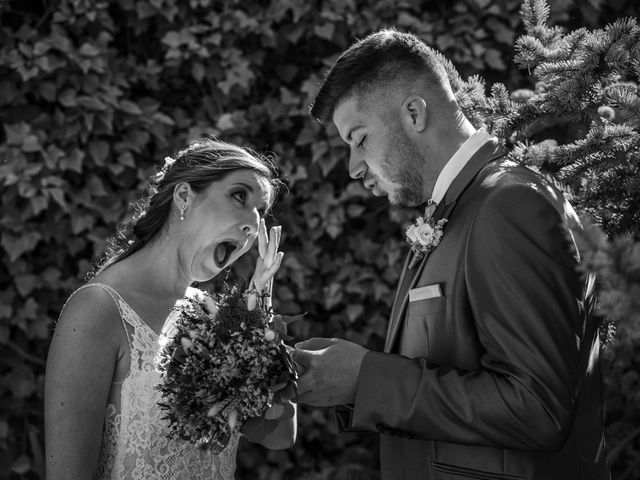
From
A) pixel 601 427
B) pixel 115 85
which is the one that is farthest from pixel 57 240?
pixel 601 427

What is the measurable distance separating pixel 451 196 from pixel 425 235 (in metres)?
0.15

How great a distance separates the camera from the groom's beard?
8.68 feet

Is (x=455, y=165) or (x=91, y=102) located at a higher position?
(x=455, y=165)

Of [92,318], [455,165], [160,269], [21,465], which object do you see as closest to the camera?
[455,165]

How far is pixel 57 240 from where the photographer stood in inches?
178

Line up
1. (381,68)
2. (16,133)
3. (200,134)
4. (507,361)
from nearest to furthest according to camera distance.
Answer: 1. (507,361)
2. (381,68)
3. (16,133)
4. (200,134)

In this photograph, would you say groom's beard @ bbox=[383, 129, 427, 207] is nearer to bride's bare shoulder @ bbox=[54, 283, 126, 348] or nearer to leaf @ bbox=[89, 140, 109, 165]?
bride's bare shoulder @ bbox=[54, 283, 126, 348]

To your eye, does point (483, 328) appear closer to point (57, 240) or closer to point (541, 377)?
point (541, 377)

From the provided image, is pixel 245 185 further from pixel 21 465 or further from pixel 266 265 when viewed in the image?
pixel 21 465

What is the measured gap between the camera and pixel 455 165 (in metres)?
2.59

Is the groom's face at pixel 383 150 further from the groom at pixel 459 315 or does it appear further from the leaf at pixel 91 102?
the leaf at pixel 91 102

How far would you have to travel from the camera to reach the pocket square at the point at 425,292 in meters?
2.42

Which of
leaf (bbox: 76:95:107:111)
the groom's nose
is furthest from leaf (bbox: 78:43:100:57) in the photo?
the groom's nose

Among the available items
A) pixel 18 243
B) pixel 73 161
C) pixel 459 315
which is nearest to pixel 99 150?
pixel 73 161
